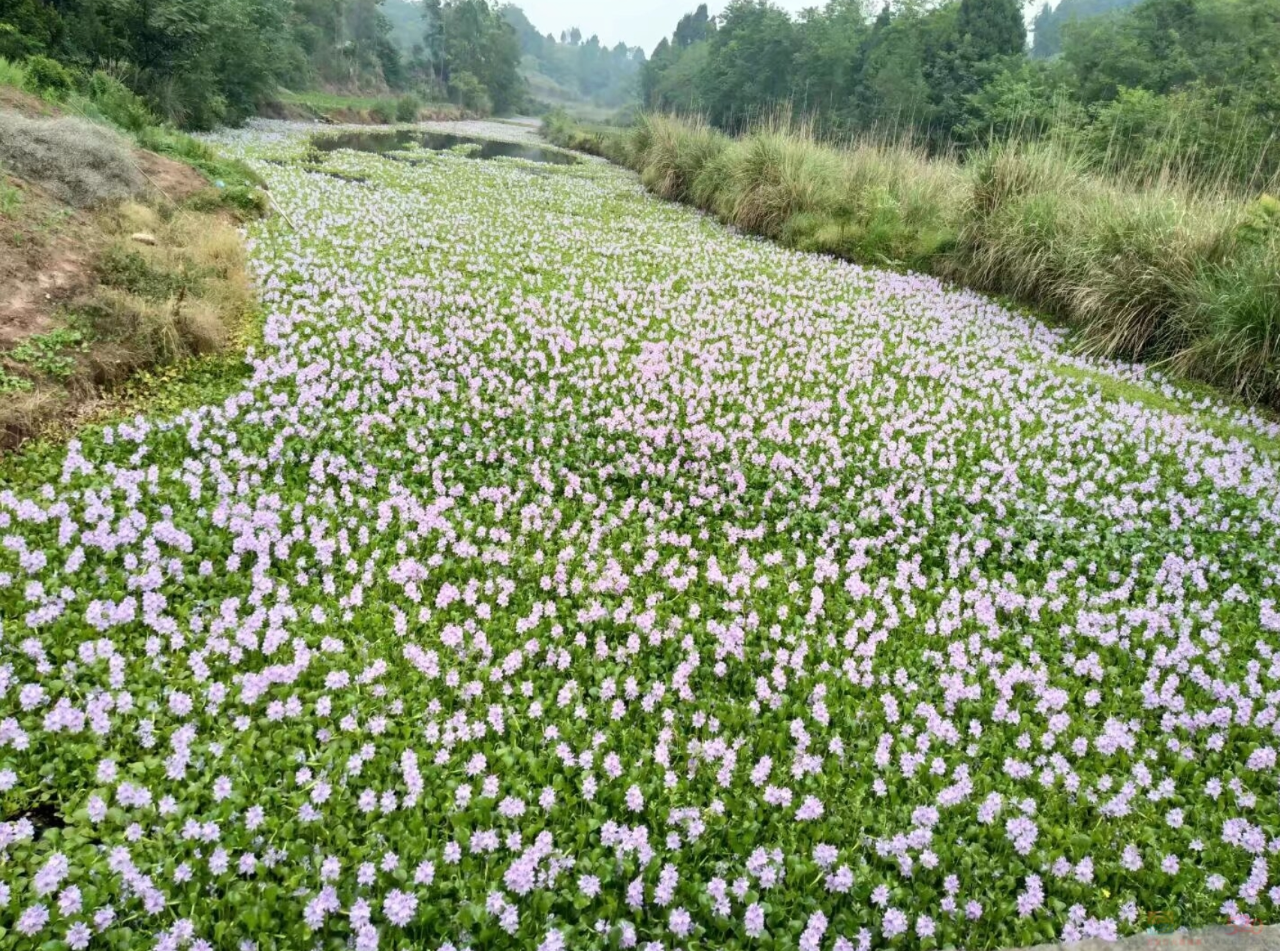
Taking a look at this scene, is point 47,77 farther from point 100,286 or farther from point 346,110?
point 346,110

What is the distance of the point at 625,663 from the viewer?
13.6 feet

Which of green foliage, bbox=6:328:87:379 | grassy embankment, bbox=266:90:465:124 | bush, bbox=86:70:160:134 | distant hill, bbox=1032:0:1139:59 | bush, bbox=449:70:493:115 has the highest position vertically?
distant hill, bbox=1032:0:1139:59

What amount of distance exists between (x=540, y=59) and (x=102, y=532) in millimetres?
223250

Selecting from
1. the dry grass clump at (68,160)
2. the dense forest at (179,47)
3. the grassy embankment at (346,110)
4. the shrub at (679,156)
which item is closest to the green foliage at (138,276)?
the dry grass clump at (68,160)

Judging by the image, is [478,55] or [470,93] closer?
[470,93]

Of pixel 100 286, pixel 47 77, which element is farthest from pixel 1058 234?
pixel 47 77

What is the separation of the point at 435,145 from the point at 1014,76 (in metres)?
32.3

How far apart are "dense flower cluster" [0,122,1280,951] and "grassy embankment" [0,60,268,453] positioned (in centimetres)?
57

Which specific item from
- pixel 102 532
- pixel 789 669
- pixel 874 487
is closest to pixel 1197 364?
pixel 874 487

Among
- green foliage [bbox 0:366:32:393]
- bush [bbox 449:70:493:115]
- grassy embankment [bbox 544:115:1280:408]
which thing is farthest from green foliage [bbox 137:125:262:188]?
bush [bbox 449:70:493:115]

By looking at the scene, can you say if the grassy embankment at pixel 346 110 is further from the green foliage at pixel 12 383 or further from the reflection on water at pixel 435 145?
the green foliage at pixel 12 383

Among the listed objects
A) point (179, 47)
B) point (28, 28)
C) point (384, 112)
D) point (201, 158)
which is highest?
point (384, 112)

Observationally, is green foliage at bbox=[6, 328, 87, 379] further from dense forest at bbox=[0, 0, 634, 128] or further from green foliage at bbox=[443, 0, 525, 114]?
green foliage at bbox=[443, 0, 525, 114]

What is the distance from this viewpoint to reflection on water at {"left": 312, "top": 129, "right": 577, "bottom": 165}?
2947 centimetres
